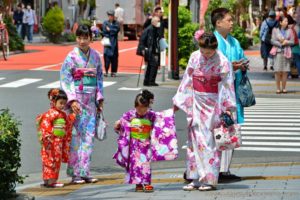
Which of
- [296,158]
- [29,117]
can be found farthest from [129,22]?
[296,158]

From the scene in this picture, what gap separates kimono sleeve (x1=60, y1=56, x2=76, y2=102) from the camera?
1209cm

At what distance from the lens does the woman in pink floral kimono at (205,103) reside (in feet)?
35.6

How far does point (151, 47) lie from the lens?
27109 millimetres

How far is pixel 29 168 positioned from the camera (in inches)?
542

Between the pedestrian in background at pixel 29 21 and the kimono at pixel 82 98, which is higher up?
the kimono at pixel 82 98

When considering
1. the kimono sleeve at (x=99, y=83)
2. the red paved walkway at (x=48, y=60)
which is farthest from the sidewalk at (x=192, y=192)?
the red paved walkway at (x=48, y=60)

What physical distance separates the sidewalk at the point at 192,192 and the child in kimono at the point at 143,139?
208 millimetres

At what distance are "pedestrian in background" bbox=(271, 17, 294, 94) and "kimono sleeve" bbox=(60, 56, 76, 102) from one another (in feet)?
43.9

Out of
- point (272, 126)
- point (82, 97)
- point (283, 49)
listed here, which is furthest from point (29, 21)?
point (82, 97)

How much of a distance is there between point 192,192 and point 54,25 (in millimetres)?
44357

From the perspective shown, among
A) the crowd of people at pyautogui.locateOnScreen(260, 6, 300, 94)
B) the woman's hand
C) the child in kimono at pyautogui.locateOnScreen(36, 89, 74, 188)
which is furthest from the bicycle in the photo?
the child in kimono at pyautogui.locateOnScreen(36, 89, 74, 188)

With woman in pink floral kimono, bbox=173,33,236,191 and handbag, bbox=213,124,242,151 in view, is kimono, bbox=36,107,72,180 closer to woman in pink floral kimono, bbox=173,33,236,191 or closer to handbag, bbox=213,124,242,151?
woman in pink floral kimono, bbox=173,33,236,191

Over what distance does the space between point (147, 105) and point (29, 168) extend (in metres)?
3.25

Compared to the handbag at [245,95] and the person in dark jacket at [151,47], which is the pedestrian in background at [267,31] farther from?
the handbag at [245,95]
